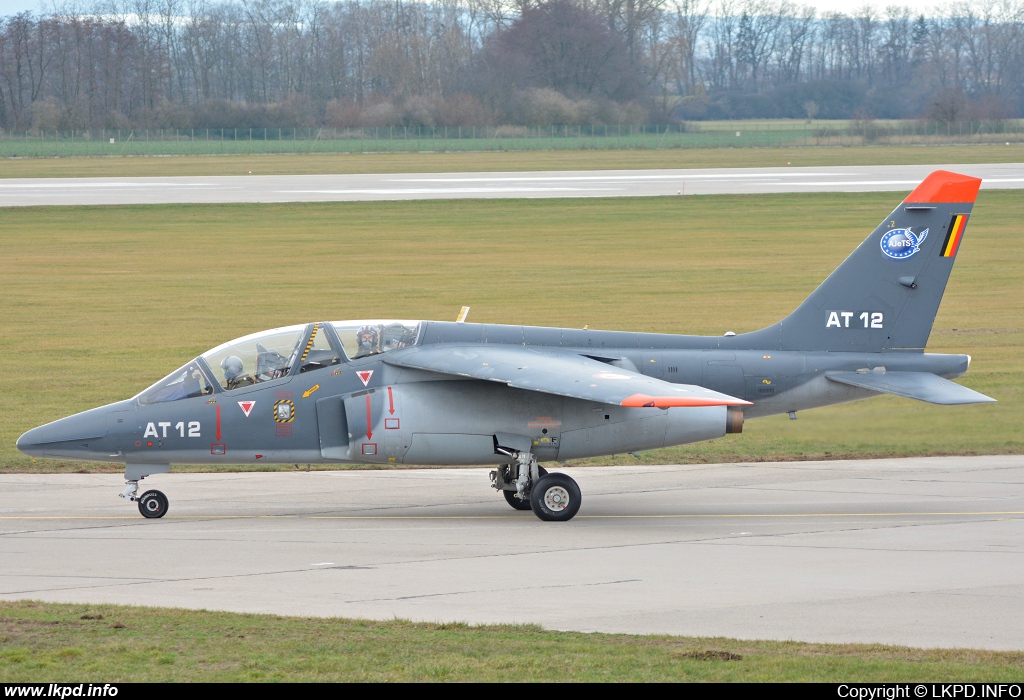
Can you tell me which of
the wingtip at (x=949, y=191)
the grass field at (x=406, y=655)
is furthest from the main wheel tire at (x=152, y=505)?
the wingtip at (x=949, y=191)

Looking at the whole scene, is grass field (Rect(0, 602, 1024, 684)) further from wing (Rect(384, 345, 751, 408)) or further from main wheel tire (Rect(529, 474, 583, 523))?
main wheel tire (Rect(529, 474, 583, 523))

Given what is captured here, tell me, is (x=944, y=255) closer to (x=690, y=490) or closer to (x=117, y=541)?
(x=690, y=490)

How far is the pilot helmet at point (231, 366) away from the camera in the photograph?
52.3 ft

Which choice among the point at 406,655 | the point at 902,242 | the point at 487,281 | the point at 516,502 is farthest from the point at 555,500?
the point at 487,281

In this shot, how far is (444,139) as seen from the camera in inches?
4562

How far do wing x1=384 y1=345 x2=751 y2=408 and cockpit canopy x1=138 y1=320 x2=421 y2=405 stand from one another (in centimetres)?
55

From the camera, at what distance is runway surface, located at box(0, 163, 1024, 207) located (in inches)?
2490

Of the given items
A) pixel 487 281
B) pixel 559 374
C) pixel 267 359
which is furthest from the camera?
pixel 487 281

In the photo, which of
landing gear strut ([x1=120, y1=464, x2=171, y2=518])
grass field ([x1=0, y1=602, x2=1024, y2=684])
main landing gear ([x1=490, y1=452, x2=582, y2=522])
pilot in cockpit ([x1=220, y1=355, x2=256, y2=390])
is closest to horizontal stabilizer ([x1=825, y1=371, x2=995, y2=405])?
main landing gear ([x1=490, y1=452, x2=582, y2=522])

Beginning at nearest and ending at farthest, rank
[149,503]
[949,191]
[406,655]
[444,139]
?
[406,655]
[149,503]
[949,191]
[444,139]

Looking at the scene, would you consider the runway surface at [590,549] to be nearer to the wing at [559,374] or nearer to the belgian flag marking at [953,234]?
the wing at [559,374]

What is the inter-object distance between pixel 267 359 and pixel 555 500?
4035 mm

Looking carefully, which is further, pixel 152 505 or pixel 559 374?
pixel 152 505

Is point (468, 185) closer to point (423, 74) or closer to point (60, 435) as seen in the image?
point (60, 435)
